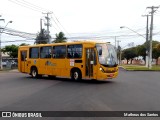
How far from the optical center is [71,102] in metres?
11.4

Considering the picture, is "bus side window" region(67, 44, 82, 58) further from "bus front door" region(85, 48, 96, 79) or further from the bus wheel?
the bus wheel

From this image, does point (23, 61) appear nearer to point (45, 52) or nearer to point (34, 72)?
point (34, 72)

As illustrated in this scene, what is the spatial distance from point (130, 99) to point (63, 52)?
11.4m

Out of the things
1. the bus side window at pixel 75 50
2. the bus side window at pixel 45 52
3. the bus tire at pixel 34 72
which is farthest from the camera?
the bus tire at pixel 34 72

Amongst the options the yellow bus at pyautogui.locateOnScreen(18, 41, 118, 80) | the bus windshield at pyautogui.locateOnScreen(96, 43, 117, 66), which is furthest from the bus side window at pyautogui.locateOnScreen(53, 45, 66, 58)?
the bus windshield at pyautogui.locateOnScreen(96, 43, 117, 66)

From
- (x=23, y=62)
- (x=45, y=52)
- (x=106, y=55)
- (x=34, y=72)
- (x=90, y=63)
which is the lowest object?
(x=34, y=72)

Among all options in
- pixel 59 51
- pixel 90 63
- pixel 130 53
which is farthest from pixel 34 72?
pixel 130 53

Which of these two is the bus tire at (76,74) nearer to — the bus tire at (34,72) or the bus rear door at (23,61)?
the bus tire at (34,72)

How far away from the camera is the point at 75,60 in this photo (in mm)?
21406

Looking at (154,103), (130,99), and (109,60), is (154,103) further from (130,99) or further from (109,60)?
(109,60)

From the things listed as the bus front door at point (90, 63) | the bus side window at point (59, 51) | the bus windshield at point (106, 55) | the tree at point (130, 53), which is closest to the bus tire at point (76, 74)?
the bus front door at point (90, 63)

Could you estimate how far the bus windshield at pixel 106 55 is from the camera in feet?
65.1

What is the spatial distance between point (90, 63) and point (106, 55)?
4.00 feet

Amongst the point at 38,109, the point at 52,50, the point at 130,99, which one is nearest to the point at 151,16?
the point at 52,50
